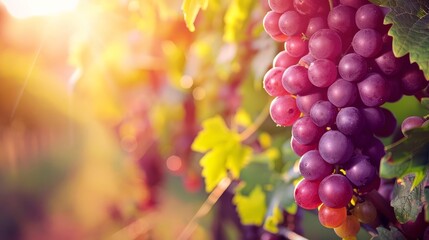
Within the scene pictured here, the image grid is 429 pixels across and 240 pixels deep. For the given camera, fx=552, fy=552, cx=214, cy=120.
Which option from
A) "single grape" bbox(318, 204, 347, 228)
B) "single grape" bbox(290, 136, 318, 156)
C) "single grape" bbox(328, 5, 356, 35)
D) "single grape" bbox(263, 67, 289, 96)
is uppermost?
"single grape" bbox(328, 5, 356, 35)

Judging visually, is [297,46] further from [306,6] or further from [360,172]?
[360,172]

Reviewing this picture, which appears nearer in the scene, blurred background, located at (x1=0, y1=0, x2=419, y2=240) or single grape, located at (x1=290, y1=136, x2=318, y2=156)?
single grape, located at (x1=290, y1=136, x2=318, y2=156)

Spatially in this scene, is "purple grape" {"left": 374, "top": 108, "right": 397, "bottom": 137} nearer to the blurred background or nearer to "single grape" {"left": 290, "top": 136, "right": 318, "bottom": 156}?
"single grape" {"left": 290, "top": 136, "right": 318, "bottom": 156}

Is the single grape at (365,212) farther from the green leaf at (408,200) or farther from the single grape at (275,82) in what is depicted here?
the single grape at (275,82)

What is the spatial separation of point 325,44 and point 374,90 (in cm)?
7

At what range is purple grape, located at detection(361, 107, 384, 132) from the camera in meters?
0.56

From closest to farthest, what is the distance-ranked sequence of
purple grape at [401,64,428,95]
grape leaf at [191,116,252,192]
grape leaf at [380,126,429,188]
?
1. grape leaf at [380,126,429,188]
2. purple grape at [401,64,428,95]
3. grape leaf at [191,116,252,192]

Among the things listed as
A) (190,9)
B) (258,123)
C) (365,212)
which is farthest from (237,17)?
(365,212)

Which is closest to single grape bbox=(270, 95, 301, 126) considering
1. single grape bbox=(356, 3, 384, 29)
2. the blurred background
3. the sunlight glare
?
single grape bbox=(356, 3, 384, 29)

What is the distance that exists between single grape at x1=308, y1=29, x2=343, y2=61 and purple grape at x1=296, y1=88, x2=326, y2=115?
39 mm

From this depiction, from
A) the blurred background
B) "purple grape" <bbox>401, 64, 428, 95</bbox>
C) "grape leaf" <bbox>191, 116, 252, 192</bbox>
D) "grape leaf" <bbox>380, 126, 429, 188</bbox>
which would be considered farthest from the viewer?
the blurred background

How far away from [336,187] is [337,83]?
0.11m

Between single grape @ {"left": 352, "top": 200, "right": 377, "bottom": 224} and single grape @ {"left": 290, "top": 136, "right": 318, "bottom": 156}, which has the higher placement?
single grape @ {"left": 290, "top": 136, "right": 318, "bottom": 156}

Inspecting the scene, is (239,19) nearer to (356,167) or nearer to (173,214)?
(356,167)
